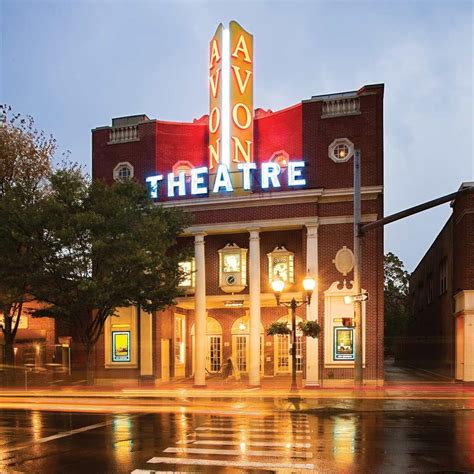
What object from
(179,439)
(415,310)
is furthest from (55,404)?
(415,310)

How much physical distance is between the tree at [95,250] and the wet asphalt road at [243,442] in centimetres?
705

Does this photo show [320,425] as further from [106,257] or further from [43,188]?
[43,188]

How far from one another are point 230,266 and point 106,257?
26.9 feet

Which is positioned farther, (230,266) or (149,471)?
(230,266)

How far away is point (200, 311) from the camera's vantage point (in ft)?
99.2

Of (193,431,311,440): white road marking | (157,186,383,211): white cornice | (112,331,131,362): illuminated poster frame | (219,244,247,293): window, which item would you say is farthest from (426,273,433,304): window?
(193,431,311,440): white road marking

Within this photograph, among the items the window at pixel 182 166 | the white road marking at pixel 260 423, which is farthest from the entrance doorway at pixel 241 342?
the white road marking at pixel 260 423

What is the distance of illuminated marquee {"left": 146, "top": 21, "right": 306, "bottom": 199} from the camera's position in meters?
30.7

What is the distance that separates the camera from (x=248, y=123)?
31797 millimetres

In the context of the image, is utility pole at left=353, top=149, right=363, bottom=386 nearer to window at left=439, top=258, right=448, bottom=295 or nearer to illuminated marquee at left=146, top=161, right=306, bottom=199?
illuminated marquee at left=146, top=161, right=306, bottom=199

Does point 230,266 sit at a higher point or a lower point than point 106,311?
higher

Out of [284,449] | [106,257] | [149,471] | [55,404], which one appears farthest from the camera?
[106,257]

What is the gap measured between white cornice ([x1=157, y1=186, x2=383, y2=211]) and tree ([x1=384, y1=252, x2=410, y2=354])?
4196 cm

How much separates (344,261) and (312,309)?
8.98 ft
